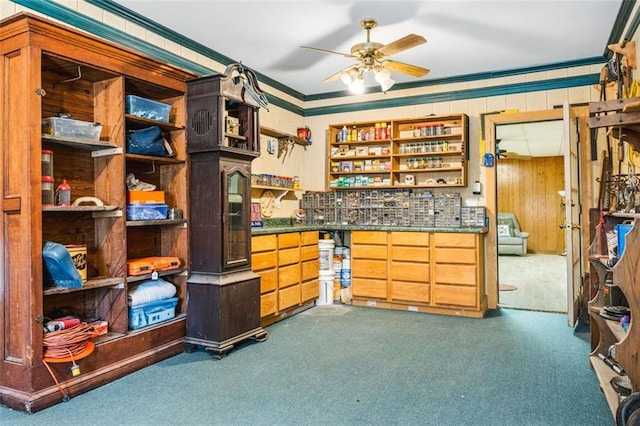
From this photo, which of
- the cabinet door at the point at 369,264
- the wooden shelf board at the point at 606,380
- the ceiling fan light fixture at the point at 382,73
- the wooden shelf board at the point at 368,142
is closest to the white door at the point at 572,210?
the wooden shelf board at the point at 606,380

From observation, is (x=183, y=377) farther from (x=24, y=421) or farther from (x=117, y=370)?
(x=24, y=421)

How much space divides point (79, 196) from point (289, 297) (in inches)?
86.1

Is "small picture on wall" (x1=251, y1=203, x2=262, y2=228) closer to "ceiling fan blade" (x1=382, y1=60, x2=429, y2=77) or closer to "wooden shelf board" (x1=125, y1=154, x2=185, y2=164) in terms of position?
"wooden shelf board" (x1=125, y1=154, x2=185, y2=164)

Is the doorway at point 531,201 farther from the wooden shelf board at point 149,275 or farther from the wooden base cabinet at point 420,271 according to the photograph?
the wooden shelf board at point 149,275

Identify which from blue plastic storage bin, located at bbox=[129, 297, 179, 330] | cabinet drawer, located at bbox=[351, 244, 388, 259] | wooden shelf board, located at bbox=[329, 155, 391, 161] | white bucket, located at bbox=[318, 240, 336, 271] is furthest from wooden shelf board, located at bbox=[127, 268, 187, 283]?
wooden shelf board, located at bbox=[329, 155, 391, 161]

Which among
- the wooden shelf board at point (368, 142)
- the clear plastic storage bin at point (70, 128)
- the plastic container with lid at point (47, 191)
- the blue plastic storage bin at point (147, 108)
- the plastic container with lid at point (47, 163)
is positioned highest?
the wooden shelf board at point (368, 142)

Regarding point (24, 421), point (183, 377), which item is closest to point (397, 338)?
point (183, 377)

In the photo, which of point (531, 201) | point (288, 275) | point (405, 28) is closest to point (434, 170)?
point (405, 28)

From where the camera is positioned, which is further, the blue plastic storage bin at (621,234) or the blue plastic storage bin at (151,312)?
the blue plastic storage bin at (151,312)

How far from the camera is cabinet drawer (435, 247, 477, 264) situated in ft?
14.6

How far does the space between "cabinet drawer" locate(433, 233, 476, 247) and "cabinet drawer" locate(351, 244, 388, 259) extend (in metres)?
0.58

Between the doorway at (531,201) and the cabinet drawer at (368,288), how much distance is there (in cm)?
303

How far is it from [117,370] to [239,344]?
36.9 inches

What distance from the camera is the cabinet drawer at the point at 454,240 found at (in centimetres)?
446
